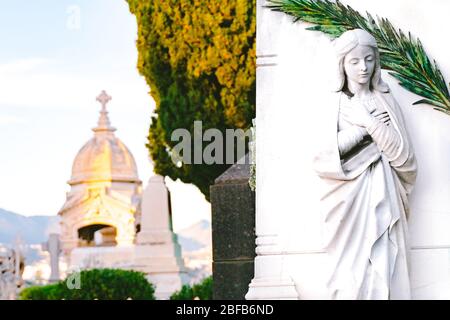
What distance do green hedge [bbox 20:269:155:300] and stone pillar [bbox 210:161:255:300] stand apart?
9476 millimetres

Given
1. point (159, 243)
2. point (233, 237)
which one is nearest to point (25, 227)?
point (159, 243)

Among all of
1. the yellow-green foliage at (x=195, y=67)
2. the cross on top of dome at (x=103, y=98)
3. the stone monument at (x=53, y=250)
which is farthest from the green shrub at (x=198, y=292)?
the cross on top of dome at (x=103, y=98)

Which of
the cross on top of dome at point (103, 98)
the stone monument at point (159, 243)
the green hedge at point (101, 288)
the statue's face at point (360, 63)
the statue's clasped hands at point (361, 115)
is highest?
the cross on top of dome at point (103, 98)

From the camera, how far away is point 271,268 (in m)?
9.03

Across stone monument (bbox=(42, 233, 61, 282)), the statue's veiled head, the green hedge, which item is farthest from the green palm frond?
stone monument (bbox=(42, 233, 61, 282))

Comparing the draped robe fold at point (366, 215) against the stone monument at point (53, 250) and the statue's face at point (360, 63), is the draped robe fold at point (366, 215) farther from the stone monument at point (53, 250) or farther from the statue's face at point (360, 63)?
the stone monument at point (53, 250)

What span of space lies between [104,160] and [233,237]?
847 inches

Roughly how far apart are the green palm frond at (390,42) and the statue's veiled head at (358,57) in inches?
14.2

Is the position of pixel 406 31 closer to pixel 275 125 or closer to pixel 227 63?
pixel 275 125

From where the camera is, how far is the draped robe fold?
8641 millimetres

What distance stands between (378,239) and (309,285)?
0.63 m

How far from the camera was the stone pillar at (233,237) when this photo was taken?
1209 cm

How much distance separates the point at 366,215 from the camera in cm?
870
